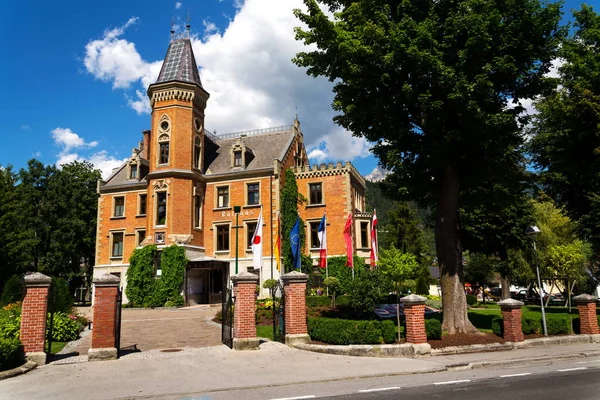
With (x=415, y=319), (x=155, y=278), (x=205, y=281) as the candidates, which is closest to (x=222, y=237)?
(x=205, y=281)

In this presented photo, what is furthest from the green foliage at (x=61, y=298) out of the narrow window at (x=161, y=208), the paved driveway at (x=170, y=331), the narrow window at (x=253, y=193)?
the narrow window at (x=253, y=193)

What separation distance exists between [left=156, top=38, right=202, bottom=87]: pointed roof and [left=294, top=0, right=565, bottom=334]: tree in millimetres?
20781

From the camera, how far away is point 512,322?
1505 centimetres

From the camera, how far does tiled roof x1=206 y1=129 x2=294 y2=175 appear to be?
3703cm

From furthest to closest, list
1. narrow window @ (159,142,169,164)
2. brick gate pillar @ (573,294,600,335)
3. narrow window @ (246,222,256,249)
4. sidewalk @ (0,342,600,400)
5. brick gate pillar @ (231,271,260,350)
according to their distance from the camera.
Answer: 1. narrow window @ (246,222,256,249)
2. narrow window @ (159,142,169,164)
3. brick gate pillar @ (573,294,600,335)
4. brick gate pillar @ (231,271,260,350)
5. sidewalk @ (0,342,600,400)

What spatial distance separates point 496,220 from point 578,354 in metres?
21.7

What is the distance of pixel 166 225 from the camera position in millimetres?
33188

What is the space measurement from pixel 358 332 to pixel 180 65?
29438 millimetres

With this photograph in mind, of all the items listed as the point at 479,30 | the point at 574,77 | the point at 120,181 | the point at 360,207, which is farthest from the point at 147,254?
the point at 574,77

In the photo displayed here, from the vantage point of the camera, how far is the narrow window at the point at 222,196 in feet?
119

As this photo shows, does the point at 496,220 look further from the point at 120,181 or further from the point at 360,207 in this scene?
the point at 120,181

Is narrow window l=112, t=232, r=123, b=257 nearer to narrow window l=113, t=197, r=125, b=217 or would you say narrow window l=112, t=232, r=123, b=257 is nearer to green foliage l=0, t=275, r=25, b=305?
narrow window l=113, t=197, r=125, b=217

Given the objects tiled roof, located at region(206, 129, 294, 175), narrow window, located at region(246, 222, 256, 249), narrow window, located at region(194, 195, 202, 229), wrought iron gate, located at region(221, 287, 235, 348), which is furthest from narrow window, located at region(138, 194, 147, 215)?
wrought iron gate, located at region(221, 287, 235, 348)

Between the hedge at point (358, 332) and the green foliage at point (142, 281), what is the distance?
20.7 m
